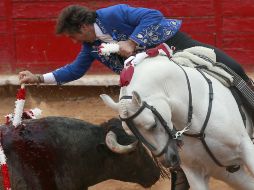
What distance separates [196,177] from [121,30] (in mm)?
1037

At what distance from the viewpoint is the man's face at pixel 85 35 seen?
4.97 m

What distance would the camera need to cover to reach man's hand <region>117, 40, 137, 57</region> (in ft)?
15.4

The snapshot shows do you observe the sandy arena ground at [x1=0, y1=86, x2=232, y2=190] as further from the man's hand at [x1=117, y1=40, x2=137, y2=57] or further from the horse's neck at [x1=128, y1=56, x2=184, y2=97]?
the horse's neck at [x1=128, y1=56, x2=184, y2=97]

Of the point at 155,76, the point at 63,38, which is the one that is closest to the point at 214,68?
the point at 155,76

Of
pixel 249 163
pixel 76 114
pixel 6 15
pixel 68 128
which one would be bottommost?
pixel 76 114

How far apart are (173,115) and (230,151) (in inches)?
17.7

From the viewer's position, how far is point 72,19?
488 cm

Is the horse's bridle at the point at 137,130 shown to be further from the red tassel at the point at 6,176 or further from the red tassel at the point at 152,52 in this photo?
the red tassel at the point at 6,176

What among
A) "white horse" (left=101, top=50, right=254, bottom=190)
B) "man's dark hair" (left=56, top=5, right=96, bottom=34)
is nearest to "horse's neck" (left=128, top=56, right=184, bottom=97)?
"white horse" (left=101, top=50, right=254, bottom=190)

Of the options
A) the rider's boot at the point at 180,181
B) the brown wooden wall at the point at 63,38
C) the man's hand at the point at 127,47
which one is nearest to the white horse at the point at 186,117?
the man's hand at the point at 127,47

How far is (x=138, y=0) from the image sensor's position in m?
8.27

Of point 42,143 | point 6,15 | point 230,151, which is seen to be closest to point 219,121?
point 230,151

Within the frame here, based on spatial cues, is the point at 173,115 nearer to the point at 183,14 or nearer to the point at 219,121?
the point at 219,121

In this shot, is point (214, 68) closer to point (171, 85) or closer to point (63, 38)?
point (171, 85)
